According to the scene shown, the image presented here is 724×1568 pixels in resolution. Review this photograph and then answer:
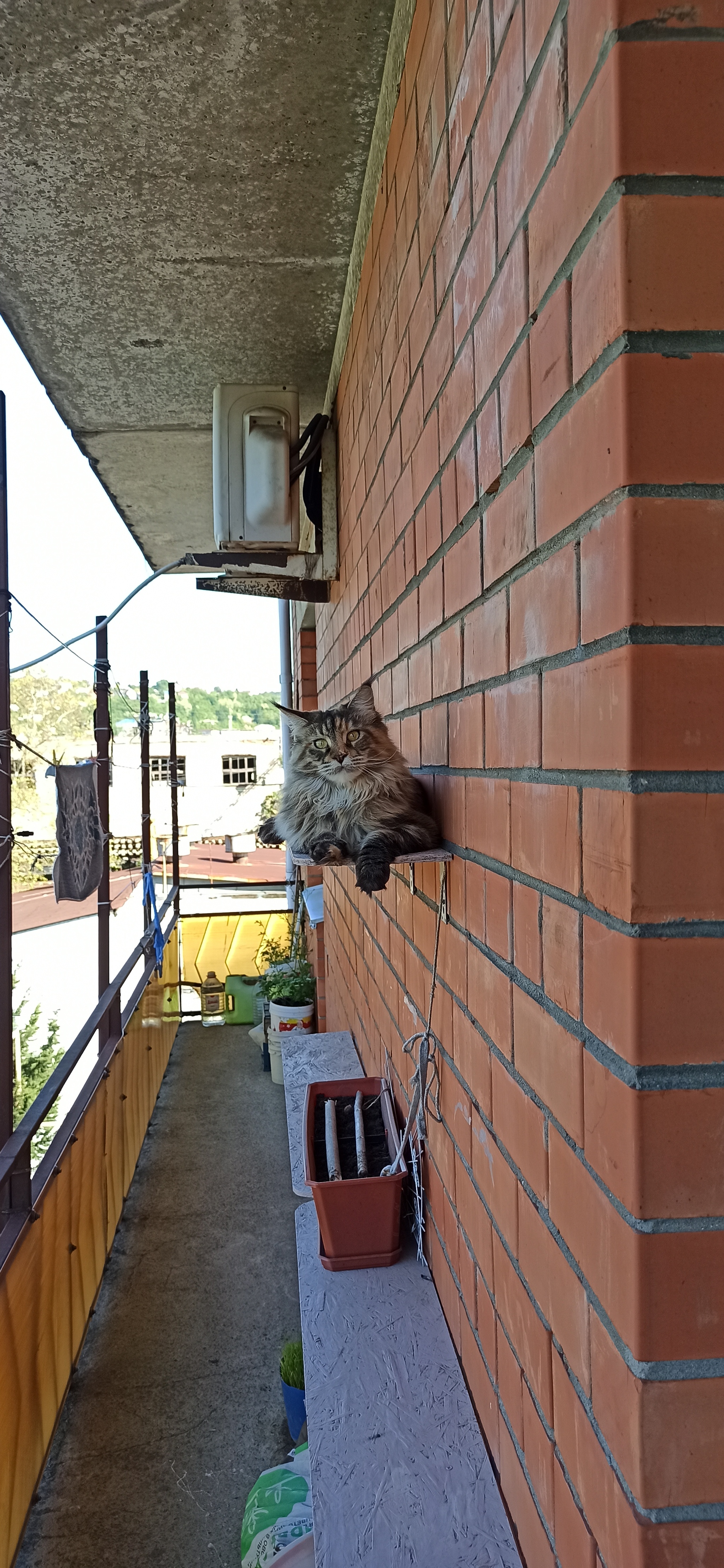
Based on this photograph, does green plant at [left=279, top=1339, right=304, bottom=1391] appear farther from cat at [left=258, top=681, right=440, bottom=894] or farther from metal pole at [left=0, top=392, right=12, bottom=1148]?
cat at [left=258, top=681, right=440, bottom=894]

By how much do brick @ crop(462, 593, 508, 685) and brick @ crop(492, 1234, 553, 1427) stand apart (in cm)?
64

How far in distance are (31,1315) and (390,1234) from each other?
4.22 ft

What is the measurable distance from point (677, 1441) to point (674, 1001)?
30 cm

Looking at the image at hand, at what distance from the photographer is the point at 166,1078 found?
5.22 meters

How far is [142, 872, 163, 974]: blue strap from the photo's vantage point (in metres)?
4.98

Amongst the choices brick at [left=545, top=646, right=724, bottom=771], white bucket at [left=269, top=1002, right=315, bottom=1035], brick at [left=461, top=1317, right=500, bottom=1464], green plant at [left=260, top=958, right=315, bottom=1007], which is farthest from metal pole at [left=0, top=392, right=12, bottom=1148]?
green plant at [left=260, top=958, right=315, bottom=1007]

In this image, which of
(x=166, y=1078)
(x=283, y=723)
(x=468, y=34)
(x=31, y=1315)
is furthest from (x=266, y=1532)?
(x=166, y=1078)

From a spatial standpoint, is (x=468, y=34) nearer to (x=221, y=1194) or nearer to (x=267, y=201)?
(x=267, y=201)

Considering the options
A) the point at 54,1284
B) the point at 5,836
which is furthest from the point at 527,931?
the point at 54,1284

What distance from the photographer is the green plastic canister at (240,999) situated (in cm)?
639

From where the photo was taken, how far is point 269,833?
161 cm

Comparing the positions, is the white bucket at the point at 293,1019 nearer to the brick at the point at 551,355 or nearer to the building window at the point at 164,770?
the building window at the point at 164,770

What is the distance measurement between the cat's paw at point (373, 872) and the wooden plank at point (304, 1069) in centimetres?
77

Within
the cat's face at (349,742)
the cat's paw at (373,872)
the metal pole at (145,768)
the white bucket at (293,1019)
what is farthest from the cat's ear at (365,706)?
the metal pole at (145,768)
